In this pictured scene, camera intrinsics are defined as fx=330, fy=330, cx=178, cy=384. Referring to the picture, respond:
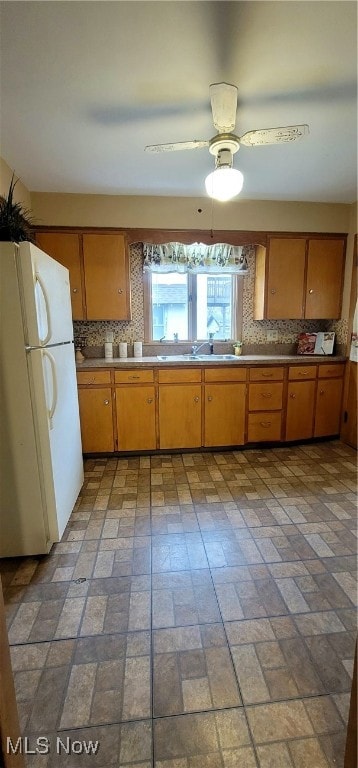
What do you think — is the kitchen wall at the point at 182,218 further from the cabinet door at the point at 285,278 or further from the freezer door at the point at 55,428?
the freezer door at the point at 55,428

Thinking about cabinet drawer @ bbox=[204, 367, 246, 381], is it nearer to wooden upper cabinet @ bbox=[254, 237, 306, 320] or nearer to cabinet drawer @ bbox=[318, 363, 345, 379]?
wooden upper cabinet @ bbox=[254, 237, 306, 320]

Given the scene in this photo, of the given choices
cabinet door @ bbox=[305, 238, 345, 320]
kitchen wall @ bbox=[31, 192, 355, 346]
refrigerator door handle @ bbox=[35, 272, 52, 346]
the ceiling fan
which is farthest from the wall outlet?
refrigerator door handle @ bbox=[35, 272, 52, 346]

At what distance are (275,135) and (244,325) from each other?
2156 mm

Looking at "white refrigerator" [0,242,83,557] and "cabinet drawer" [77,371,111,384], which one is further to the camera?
"cabinet drawer" [77,371,111,384]

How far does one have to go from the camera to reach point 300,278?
3.46 metres

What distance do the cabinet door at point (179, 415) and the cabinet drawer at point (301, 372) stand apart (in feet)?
3.17

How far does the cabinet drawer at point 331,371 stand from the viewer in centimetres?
343

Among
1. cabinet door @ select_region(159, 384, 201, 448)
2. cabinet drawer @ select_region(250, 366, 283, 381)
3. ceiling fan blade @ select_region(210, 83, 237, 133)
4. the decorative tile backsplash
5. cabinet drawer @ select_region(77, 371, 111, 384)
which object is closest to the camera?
ceiling fan blade @ select_region(210, 83, 237, 133)

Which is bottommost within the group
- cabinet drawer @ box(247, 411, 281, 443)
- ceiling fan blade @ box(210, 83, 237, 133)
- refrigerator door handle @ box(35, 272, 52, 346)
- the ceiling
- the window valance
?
cabinet drawer @ box(247, 411, 281, 443)

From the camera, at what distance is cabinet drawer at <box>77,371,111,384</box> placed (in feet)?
9.96

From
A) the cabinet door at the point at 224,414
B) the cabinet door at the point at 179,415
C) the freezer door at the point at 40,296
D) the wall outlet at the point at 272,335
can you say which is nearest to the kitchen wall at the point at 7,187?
the freezer door at the point at 40,296

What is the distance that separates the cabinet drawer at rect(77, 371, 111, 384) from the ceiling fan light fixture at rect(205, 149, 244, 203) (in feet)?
5.76

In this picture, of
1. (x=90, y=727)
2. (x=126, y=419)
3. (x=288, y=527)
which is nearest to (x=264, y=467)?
(x=288, y=527)

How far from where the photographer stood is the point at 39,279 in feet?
5.69
